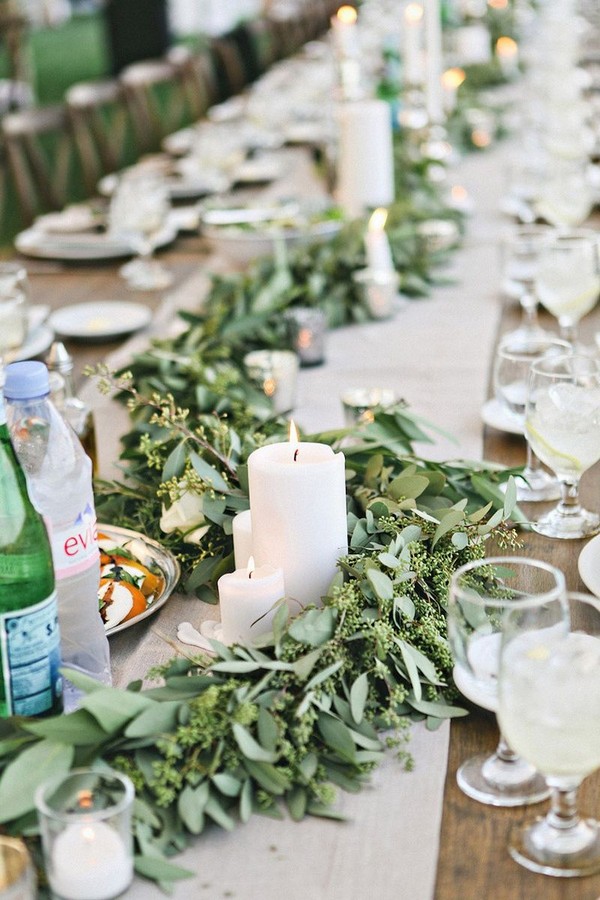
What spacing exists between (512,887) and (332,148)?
7.57ft

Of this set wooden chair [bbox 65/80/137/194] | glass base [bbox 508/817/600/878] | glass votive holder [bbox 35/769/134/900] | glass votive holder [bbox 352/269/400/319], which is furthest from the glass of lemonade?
wooden chair [bbox 65/80/137/194]

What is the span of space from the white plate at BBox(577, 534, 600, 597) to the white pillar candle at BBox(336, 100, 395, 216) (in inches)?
60.5

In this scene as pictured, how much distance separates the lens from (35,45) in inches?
521

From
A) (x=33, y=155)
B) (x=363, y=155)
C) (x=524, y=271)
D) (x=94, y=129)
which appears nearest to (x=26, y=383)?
(x=524, y=271)

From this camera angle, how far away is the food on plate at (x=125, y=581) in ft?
3.64

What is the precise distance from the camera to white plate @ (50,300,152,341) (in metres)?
2.02

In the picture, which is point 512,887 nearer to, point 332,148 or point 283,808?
point 283,808

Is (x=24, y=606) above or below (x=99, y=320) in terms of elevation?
above

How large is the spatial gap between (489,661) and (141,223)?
177cm

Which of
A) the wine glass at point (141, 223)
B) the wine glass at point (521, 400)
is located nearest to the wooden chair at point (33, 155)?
the wine glass at point (141, 223)

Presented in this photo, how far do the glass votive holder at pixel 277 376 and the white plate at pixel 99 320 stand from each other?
1.33 ft

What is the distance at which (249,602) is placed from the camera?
0.97 m

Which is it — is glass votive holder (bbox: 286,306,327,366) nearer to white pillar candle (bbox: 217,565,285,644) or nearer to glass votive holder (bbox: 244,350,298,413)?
glass votive holder (bbox: 244,350,298,413)

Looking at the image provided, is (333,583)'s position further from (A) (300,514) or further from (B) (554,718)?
(B) (554,718)
